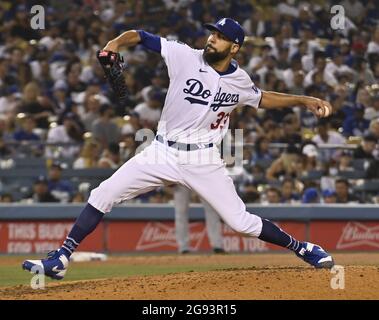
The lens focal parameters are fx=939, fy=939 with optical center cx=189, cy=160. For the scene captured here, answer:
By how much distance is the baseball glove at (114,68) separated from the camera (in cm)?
638

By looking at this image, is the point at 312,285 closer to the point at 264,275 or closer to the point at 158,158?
the point at 264,275

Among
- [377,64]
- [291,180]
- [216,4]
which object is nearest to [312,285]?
[291,180]

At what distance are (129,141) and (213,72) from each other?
22.6 feet

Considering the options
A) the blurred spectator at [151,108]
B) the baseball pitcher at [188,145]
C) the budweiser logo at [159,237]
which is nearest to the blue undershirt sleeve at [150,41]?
the baseball pitcher at [188,145]

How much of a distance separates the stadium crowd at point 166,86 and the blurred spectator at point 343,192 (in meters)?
0.01

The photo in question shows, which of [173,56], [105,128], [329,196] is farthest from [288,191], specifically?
[173,56]

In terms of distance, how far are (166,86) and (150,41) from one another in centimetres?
871

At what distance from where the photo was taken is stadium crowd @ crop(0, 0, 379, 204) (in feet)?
45.6

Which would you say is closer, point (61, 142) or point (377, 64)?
point (61, 142)

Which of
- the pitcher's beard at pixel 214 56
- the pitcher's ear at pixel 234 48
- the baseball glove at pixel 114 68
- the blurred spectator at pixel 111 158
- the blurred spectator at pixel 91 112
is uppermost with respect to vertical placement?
the pitcher's ear at pixel 234 48

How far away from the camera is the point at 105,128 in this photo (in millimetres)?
14352

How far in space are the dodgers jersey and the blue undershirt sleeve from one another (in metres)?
0.03

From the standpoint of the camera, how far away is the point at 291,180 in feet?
44.9

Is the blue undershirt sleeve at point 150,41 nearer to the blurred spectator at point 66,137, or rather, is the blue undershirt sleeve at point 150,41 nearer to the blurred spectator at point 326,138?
the blurred spectator at point 66,137
